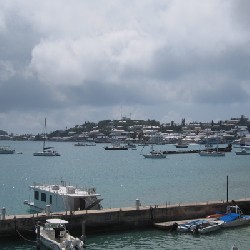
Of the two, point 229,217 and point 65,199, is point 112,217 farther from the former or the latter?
point 229,217

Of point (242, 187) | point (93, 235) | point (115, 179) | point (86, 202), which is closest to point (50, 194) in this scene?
point (86, 202)

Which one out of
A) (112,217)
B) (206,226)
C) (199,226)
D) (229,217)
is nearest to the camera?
(199,226)

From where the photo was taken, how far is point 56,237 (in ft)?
108

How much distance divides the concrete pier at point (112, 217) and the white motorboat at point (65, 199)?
167 inches

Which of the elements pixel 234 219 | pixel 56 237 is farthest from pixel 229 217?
pixel 56 237

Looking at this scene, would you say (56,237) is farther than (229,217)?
No

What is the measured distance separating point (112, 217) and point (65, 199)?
22.5 ft

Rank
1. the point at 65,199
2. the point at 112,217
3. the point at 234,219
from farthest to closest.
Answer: the point at 65,199
the point at 234,219
the point at 112,217

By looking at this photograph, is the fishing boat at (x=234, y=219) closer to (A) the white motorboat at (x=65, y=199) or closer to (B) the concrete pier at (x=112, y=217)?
(B) the concrete pier at (x=112, y=217)

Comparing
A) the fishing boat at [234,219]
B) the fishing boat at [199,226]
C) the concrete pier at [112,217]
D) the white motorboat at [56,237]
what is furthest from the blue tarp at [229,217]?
the white motorboat at [56,237]

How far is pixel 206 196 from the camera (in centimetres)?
6288

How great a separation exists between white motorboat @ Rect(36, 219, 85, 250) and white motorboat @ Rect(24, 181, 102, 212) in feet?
26.6

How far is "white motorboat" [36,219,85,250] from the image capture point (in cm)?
3033

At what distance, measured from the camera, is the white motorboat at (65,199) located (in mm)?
43869
